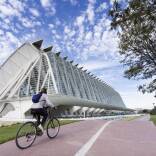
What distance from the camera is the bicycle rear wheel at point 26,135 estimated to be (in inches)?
358

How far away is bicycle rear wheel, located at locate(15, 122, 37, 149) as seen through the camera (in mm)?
9102

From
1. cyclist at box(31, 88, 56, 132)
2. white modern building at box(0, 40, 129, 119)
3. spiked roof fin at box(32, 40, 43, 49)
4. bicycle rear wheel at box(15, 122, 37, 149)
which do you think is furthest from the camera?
spiked roof fin at box(32, 40, 43, 49)

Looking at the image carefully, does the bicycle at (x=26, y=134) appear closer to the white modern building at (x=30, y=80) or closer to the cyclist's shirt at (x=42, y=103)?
the cyclist's shirt at (x=42, y=103)

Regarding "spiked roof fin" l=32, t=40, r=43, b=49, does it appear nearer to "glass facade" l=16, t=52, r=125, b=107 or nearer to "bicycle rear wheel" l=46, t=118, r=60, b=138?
"glass facade" l=16, t=52, r=125, b=107

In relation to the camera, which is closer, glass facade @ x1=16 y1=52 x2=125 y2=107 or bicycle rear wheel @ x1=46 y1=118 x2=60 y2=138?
bicycle rear wheel @ x1=46 y1=118 x2=60 y2=138

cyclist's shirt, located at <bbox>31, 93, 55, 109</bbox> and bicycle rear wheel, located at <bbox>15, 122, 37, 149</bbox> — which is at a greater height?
cyclist's shirt, located at <bbox>31, 93, 55, 109</bbox>

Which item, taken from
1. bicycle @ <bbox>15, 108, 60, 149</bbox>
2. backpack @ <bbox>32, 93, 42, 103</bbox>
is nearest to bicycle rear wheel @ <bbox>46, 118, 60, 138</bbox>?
bicycle @ <bbox>15, 108, 60, 149</bbox>

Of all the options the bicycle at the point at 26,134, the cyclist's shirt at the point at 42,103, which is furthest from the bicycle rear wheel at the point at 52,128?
the cyclist's shirt at the point at 42,103

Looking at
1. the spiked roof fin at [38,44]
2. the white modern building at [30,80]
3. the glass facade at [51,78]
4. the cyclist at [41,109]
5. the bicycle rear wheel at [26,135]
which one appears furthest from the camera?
the spiked roof fin at [38,44]

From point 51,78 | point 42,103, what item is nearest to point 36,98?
point 42,103

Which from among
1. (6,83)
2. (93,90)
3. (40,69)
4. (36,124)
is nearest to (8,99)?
(6,83)

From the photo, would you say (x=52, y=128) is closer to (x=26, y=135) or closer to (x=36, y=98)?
(x=36, y=98)

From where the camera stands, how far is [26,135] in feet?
31.0

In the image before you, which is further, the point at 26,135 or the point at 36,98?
the point at 36,98
